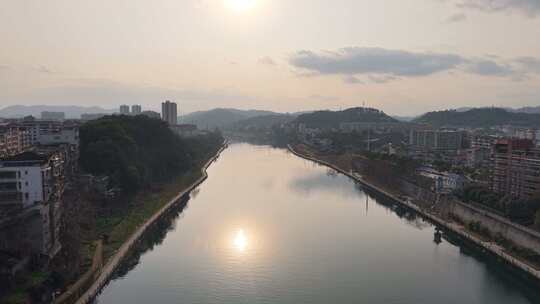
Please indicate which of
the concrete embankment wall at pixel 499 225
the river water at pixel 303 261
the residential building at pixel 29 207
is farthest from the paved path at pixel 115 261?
the concrete embankment wall at pixel 499 225

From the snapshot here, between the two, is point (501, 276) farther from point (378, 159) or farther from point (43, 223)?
point (378, 159)

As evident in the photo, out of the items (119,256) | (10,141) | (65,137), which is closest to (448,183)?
(119,256)

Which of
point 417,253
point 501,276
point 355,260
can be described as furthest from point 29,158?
point 501,276

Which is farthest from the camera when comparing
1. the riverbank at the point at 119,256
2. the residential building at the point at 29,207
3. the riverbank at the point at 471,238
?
the riverbank at the point at 471,238

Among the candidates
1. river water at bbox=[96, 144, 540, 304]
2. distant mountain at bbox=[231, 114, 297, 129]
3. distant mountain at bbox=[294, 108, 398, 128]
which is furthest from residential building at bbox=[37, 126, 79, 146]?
distant mountain at bbox=[231, 114, 297, 129]

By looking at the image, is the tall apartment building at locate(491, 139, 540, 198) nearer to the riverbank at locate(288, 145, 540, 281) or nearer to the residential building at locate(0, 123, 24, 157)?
the riverbank at locate(288, 145, 540, 281)

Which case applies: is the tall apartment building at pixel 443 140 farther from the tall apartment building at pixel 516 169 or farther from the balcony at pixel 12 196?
the balcony at pixel 12 196
